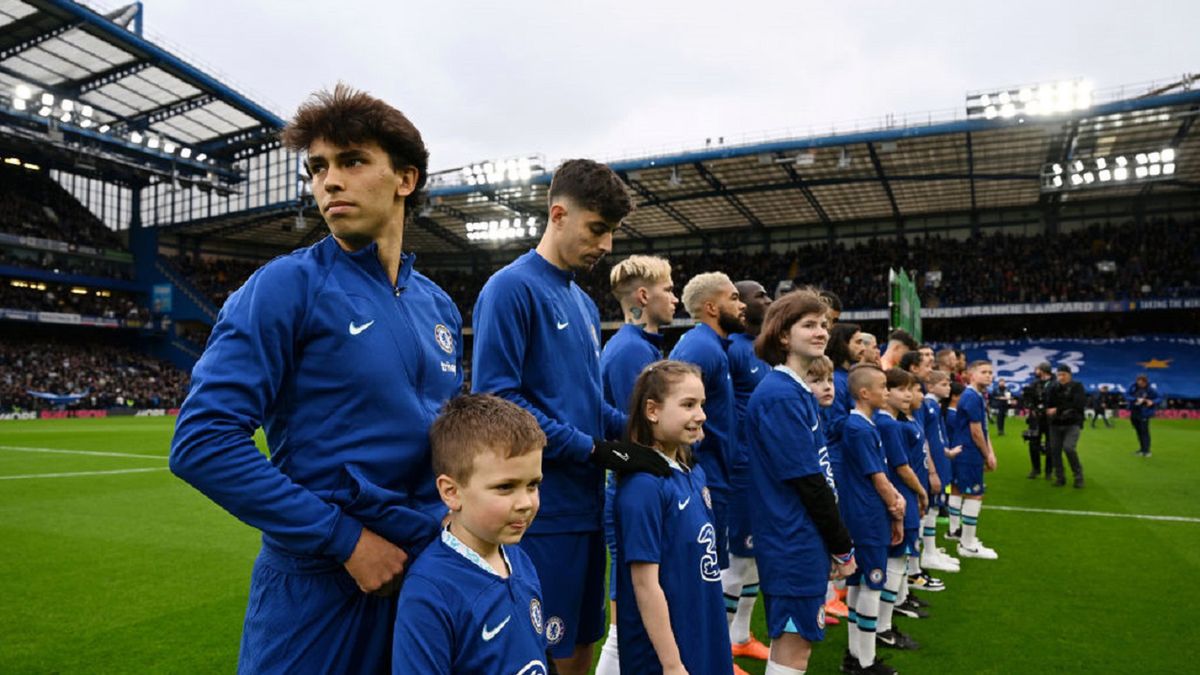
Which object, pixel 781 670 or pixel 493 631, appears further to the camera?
pixel 781 670

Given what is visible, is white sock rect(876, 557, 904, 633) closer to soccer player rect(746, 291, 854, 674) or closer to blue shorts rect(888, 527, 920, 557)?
blue shorts rect(888, 527, 920, 557)

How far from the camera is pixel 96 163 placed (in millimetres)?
37500

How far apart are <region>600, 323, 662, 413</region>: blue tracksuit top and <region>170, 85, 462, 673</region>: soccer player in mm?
2025

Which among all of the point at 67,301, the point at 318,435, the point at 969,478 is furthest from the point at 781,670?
the point at 67,301

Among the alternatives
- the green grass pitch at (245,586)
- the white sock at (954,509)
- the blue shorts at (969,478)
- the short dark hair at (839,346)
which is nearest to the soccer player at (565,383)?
the green grass pitch at (245,586)

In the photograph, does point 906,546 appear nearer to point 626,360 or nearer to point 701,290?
point 701,290

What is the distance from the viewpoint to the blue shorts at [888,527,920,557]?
16.2ft

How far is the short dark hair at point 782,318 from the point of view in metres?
3.71

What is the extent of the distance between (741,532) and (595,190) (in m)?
3.05

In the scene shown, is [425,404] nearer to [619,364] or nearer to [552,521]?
[552,521]

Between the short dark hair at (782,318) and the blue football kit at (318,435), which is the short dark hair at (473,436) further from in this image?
the short dark hair at (782,318)

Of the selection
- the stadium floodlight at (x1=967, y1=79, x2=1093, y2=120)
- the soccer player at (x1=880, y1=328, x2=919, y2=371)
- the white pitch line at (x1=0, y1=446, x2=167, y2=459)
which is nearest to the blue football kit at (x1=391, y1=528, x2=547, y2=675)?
the soccer player at (x1=880, y1=328, x2=919, y2=371)

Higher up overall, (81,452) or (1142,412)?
(1142,412)

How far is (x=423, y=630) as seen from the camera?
64.7 inches
